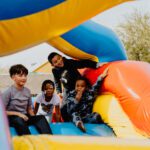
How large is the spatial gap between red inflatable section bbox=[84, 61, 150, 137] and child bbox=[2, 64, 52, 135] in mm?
750

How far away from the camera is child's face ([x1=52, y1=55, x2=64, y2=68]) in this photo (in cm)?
301

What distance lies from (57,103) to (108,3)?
128cm

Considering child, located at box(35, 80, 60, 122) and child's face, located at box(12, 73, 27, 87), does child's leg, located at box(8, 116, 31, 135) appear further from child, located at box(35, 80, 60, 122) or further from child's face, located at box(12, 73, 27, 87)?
child, located at box(35, 80, 60, 122)

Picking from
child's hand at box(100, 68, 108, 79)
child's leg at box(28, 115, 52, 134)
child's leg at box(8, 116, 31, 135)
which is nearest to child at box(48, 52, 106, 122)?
child's hand at box(100, 68, 108, 79)

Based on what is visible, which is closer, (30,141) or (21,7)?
(30,141)

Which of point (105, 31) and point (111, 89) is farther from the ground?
point (105, 31)

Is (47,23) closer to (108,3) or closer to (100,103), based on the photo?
(108,3)

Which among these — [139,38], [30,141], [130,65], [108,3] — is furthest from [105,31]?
[139,38]

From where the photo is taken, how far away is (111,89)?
315 cm

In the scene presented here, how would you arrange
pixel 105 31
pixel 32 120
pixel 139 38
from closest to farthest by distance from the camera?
pixel 32 120 → pixel 105 31 → pixel 139 38

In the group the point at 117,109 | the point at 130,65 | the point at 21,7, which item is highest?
the point at 21,7

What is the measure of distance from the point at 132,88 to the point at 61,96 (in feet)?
2.27

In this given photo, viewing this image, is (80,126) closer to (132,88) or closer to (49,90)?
(49,90)

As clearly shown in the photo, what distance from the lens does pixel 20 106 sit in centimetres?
259
